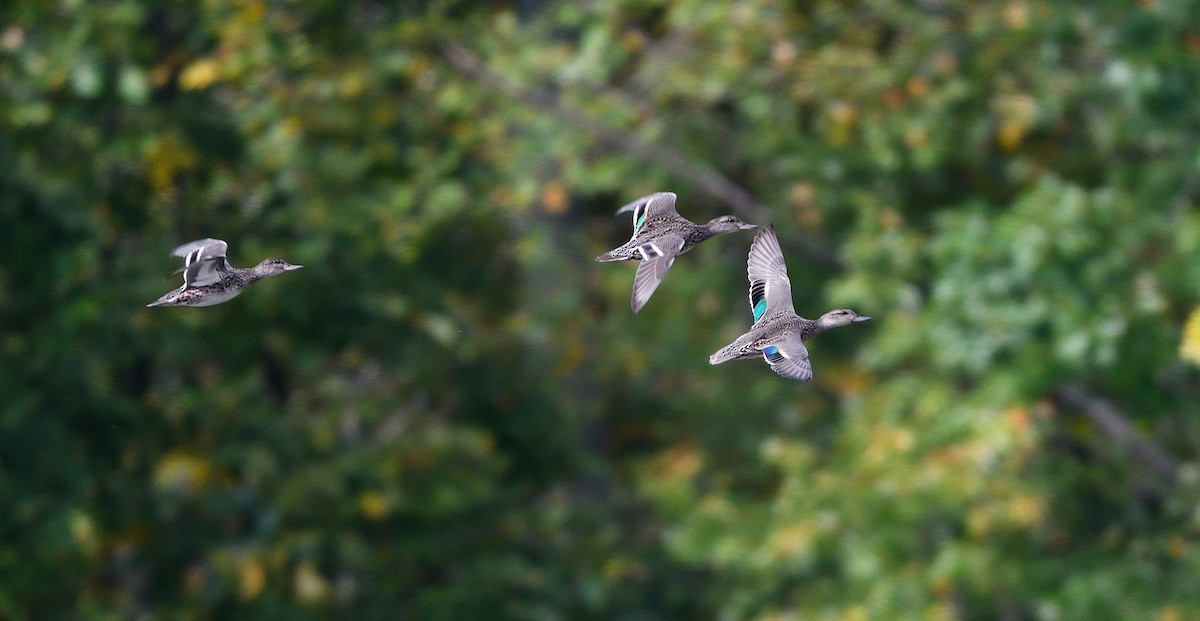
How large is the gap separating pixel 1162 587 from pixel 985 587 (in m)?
1.13

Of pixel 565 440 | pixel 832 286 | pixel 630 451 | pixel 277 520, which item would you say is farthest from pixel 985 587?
pixel 630 451

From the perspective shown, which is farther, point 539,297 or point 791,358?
point 539,297

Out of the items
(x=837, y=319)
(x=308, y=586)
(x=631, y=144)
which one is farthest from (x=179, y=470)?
(x=837, y=319)

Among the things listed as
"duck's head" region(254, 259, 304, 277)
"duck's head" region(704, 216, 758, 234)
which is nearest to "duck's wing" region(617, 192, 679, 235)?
"duck's head" region(704, 216, 758, 234)

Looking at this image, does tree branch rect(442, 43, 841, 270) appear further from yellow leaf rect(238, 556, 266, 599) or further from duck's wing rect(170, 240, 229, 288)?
duck's wing rect(170, 240, 229, 288)

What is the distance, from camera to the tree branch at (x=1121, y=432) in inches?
427

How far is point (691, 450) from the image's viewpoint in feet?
44.4

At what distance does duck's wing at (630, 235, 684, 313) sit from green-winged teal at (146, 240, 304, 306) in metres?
0.59

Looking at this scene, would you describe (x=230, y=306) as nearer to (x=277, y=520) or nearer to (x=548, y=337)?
(x=277, y=520)

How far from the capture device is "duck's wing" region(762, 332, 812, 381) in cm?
258

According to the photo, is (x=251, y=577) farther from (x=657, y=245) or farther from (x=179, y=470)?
(x=657, y=245)

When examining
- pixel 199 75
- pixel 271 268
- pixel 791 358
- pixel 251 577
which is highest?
pixel 199 75

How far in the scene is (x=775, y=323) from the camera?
2.84m

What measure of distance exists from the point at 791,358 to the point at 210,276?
983mm
